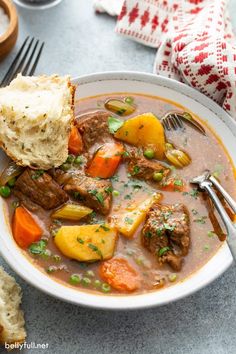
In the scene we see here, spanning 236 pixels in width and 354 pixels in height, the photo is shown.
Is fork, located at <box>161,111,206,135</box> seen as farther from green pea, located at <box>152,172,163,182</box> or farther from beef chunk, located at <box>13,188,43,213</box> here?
beef chunk, located at <box>13,188,43,213</box>

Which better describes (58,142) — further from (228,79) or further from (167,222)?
(228,79)

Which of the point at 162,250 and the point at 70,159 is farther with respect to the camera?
the point at 70,159

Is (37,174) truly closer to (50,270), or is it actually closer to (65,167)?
(65,167)

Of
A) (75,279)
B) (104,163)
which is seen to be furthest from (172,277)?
(104,163)

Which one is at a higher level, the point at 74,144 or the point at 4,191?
the point at 74,144

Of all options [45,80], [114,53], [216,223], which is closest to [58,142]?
[45,80]

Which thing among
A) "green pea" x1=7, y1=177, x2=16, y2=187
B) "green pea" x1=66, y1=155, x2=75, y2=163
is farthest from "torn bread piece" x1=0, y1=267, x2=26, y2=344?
"green pea" x1=66, y1=155, x2=75, y2=163

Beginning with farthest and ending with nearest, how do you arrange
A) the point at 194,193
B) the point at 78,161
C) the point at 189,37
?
the point at 189,37, the point at 78,161, the point at 194,193
